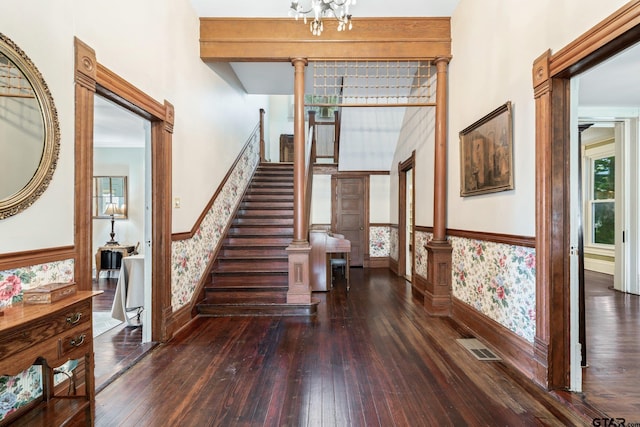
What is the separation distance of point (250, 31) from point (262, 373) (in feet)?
12.5

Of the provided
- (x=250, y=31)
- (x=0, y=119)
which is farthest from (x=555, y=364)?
(x=250, y=31)

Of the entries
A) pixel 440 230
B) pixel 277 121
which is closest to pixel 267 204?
pixel 440 230

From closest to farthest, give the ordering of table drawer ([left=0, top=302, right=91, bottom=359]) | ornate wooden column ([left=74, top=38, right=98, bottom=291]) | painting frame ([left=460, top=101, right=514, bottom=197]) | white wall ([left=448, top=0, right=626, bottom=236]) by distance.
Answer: table drawer ([left=0, top=302, right=91, bottom=359])
ornate wooden column ([left=74, top=38, right=98, bottom=291])
white wall ([left=448, top=0, right=626, bottom=236])
painting frame ([left=460, top=101, right=514, bottom=197])

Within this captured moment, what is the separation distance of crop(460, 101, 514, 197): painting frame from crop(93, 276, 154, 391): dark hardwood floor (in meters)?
3.43

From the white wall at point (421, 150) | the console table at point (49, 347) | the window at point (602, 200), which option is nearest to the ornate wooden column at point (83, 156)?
the console table at point (49, 347)

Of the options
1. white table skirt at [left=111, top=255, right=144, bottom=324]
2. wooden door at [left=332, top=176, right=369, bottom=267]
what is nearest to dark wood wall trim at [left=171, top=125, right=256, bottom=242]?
white table skirt at [left=111, top=255, right=144, bottom=324]

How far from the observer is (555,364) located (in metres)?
2.18

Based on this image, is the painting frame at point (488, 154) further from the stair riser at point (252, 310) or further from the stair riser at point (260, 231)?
the stair riser at point (260, 231)

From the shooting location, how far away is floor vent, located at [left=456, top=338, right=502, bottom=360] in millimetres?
2664

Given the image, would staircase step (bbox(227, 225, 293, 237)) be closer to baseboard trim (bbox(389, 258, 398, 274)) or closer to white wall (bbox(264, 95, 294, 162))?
baseboard trim (bbox(389, 258, 398, 274))

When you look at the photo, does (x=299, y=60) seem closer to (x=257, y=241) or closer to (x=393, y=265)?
(x=257, y=241)

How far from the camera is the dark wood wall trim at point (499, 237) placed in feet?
7.88

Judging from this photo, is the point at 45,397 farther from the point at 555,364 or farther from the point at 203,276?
the point at 555,364

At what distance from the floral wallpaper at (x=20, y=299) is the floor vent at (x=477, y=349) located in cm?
306
